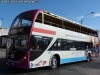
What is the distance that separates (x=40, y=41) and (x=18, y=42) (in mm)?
1416

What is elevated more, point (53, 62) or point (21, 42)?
point (21, 42)

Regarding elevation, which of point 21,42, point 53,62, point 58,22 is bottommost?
point 53,62

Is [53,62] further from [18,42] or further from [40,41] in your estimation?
[18,42]

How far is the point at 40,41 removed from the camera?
11.1 meters

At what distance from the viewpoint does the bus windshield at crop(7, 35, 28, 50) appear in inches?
405

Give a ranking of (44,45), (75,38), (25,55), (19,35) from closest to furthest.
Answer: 1. (25,55)
2. (19,35)
3. (44,45)
4. (75,38)

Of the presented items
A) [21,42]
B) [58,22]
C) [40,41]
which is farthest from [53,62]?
[58,22]

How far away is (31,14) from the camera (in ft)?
36.0

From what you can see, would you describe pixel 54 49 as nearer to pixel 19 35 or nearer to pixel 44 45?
pixel 44 45

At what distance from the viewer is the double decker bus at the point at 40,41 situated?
10242mm

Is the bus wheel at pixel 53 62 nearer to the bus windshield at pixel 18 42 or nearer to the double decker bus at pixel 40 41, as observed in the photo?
the double decker bus at pixel 40 41

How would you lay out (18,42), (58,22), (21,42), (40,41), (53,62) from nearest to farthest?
(21,42) → (18,42) → (40,41) → (53,62) → (58,22)

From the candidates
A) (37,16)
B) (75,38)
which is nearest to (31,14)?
(37,16)

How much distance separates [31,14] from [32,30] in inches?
46.3
